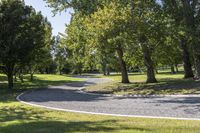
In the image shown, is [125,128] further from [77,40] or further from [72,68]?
[72,68]

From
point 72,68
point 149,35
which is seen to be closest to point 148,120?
point 149,35

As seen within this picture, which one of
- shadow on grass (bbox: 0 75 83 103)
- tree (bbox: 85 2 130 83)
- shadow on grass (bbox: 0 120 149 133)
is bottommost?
shadow on grass (bbox: 0 120 149 133)

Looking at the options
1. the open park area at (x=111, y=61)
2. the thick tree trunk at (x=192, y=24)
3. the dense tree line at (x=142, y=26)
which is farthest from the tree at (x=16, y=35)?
the thick tree trunk at (x=192, y=24)

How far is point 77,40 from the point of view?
3809 cm

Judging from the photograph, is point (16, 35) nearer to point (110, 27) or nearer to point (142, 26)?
point (110, 27)

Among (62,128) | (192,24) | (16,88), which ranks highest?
(192,24)

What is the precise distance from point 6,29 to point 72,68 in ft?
249

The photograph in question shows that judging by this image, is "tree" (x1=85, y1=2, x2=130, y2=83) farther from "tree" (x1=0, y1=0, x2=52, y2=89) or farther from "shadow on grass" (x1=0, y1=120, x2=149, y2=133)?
"shadow on grass" (x1=0, y1=120, x2=149, y2=133)

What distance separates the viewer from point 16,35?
1457 inches

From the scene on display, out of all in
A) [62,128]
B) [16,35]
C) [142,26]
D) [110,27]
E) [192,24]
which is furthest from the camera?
[16,35]

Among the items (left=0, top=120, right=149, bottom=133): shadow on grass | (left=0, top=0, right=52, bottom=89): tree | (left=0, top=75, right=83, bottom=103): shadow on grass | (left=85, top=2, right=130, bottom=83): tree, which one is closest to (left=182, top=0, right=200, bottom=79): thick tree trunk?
(left=85, top=2, right=130, bottom=83): tree

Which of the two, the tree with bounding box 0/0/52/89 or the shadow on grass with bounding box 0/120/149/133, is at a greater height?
the tree with bounding box 0/0/52/89

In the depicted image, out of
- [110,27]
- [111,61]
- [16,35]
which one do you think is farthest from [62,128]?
[111,61]

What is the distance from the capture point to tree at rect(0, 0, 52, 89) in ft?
119
